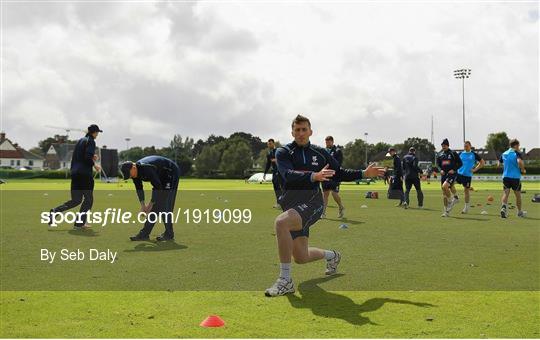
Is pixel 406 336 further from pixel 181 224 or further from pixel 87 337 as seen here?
pixel 181 224

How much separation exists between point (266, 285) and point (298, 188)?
142 centimetres

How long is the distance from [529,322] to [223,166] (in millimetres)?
81219

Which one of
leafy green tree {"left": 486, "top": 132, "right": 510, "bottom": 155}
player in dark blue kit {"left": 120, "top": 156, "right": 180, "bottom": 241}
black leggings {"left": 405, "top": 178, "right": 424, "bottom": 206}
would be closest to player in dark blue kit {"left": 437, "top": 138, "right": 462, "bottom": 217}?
black leggings {"left": 405, "top": 178, "right": 424, "bottom": 206}

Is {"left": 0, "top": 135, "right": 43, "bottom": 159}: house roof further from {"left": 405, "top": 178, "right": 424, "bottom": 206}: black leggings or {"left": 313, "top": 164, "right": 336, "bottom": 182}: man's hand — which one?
{"left": 313, "top": 164, "right": 336, "bottom": 182}: man's hand

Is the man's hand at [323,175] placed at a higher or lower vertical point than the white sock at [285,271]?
higher

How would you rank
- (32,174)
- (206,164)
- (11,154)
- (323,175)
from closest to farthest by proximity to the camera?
(323,175) → (32,174) → (206,164) → (11,154)

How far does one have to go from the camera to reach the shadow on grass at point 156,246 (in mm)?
10055

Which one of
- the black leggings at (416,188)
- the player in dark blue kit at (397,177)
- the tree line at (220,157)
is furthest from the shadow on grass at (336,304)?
the tree line at (220,157)

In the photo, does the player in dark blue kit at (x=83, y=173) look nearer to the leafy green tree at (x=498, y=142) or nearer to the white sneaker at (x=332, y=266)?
the white sneaker at (x=332, y=266)

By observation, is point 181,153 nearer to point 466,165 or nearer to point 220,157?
point 220,157

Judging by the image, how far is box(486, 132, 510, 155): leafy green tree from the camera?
154 meters

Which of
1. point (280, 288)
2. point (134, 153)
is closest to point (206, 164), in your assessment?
point (134, 153)

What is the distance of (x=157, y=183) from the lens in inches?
411

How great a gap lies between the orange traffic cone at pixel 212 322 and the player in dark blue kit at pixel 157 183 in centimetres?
515
